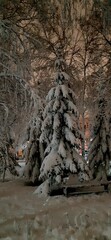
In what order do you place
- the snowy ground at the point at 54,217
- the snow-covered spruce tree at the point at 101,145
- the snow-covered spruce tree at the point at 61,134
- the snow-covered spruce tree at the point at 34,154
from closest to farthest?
the snowy ground at the point at 54,217 → the snow-covered spruce tree at the point at 61,134 → the snow-covered spruce tree at the point at 34,154 → the snow-covered spruce tree at the point at 101,145

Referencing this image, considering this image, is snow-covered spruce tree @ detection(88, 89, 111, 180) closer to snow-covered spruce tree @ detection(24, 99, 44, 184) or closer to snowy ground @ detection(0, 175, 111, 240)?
snow-covered spruce tree @ detection(24, 99, 44, 184)

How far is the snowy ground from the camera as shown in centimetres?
821

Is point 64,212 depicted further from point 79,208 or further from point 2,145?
point 2,145

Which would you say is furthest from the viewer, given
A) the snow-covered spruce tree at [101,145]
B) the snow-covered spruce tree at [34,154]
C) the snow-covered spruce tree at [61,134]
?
the snow-covered spruce tree at [101,145]

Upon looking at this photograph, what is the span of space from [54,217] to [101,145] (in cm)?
826

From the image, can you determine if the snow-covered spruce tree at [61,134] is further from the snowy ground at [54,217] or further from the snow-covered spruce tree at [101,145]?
the snow-covered spruce tree at [101,145]

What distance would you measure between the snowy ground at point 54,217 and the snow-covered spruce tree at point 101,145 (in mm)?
3055

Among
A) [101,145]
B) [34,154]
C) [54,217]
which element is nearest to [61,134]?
[34,154]

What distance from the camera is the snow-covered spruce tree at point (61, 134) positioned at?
14008 mm

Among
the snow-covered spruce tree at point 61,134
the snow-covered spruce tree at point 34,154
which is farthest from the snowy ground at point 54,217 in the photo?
the snow-covered spruce tree at point 34,154

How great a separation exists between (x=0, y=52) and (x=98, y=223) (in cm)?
575

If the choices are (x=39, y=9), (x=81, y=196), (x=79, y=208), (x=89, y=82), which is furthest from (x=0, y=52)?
(x=89, y=82)

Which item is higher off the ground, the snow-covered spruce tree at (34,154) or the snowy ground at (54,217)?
the snow-covered spruce tree at (34,154)

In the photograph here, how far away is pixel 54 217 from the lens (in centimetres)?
1010
